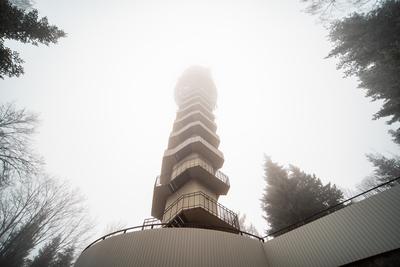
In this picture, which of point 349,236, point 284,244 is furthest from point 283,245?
point 349,236

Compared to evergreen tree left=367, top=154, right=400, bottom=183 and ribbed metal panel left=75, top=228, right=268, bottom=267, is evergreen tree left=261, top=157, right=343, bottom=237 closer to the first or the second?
ribbed metal panel left=75, top=228, right=268, bottom=267

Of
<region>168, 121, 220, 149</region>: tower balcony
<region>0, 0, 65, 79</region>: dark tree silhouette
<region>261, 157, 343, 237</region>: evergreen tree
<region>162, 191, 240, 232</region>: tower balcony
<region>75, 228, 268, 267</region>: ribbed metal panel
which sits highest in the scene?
<region>168, 121, 220, 149</region>: tower balcony

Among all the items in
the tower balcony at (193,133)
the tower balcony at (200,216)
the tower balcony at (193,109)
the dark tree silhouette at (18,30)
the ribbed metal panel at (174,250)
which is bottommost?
the ribbed metal panel at (174,250)

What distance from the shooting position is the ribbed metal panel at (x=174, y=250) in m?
7.80

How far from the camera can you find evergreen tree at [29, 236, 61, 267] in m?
21.1

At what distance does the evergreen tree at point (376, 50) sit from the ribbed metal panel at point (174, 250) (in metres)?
13.5

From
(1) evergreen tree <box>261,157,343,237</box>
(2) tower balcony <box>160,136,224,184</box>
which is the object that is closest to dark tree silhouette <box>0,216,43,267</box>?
(2) tower balcony <box>160,136,224,184</box>

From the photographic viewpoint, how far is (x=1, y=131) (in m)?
13.1

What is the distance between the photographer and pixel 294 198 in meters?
15.1

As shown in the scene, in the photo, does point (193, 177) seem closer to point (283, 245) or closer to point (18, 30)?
point (283, 245)

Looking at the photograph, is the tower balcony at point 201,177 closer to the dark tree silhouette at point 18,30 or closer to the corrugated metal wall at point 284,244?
the corrugated metal wall at point 284,244

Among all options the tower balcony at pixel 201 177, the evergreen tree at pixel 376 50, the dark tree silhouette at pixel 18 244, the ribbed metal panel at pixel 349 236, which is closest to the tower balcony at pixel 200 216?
the tower balcony at pixel 201 177

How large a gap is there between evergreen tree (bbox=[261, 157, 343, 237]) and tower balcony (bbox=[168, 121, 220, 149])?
274 inches

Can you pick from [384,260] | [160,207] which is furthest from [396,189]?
[160,207]
